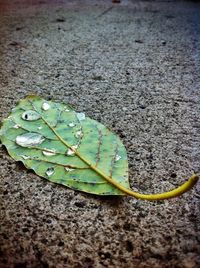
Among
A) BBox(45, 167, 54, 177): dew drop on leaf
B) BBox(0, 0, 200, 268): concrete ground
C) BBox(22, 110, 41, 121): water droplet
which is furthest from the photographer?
BBox(22, 110, 41, 121): water droplet

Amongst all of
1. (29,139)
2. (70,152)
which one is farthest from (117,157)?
(29,139)

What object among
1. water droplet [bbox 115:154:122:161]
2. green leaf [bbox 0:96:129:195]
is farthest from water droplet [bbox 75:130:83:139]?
water droplet [bbox 115:154:122:161]

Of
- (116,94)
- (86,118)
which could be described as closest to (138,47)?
(116,94)

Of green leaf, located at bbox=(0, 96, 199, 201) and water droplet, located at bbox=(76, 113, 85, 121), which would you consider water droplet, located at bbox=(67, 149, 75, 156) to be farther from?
water droplet, located at bbox=(76, 113, 85, 121)

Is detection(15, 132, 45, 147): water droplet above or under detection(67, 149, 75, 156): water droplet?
above

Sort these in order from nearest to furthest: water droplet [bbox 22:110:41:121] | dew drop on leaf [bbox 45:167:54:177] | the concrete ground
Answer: the concrete ground, dew drop on leaf [bbox 45:167:54:177], water droplet [bbox 22:110:41:121]


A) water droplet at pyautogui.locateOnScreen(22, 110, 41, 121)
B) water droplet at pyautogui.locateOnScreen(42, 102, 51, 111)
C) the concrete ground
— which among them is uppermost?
water droplet at pyautogui.locateOnScreen(22, 110, 41, 121)

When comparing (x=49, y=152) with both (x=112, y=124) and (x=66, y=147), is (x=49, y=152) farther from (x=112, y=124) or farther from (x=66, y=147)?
(x=112, y=124)
